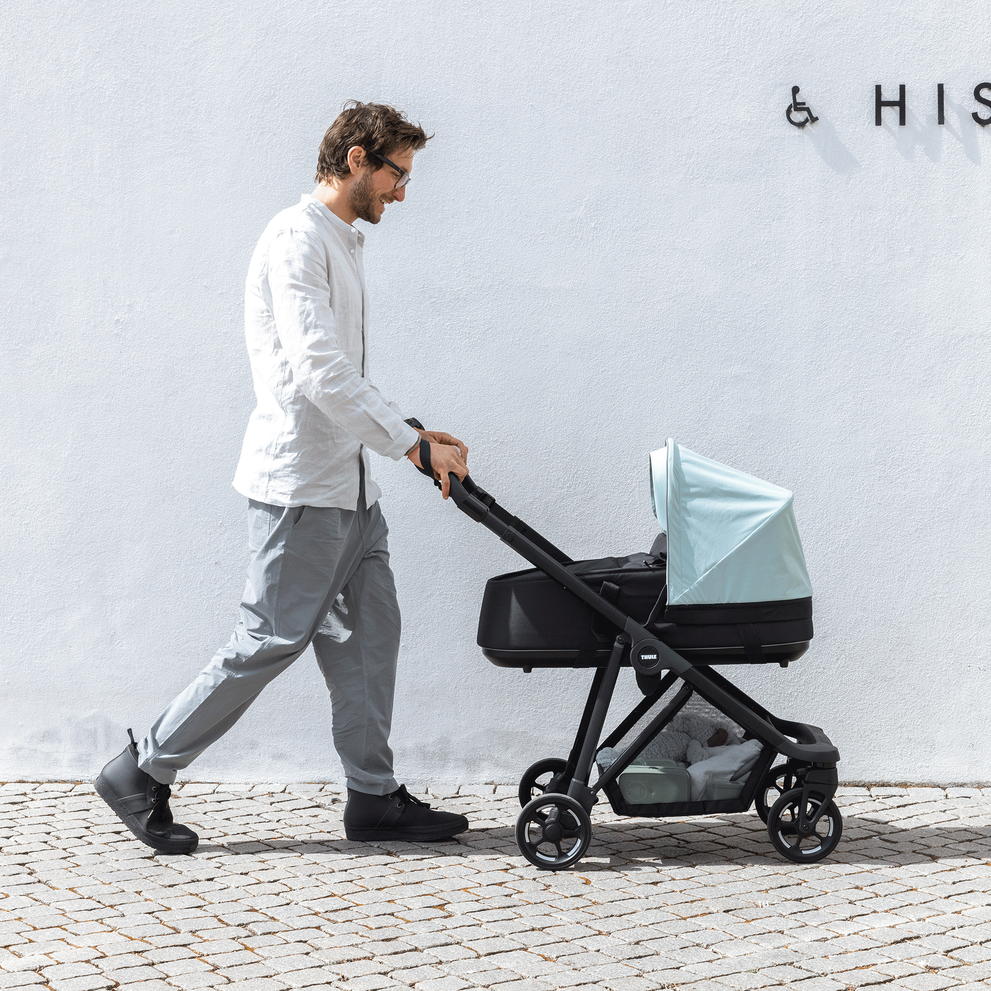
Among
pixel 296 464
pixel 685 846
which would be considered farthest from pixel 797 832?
pixel 296 464

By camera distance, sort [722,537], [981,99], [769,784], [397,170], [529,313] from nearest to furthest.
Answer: [722,537] < [397,170] < [769,784] < [981,99] < [529,313]

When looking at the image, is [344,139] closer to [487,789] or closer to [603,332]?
[603,332]

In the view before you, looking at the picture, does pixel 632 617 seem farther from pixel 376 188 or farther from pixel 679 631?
pixel 376 188

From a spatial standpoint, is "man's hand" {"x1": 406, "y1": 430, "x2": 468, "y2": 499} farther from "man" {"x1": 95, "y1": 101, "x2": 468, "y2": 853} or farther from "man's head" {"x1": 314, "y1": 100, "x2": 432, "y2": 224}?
"man's head" {"x1": 314, "y1": 100, "x2": 432, "y2": 224}

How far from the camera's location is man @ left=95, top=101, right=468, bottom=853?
375cm

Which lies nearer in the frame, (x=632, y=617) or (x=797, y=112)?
(x=632, y=617)

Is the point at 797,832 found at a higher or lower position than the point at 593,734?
lower

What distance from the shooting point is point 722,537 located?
3611 millimetres

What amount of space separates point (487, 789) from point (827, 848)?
135cm

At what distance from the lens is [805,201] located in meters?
4.50

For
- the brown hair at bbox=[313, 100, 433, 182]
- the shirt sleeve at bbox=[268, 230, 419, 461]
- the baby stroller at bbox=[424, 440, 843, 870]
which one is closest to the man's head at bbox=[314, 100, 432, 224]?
the brown hair at bbox=[313, 100, 433, 182]

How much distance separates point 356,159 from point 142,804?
2034 mm

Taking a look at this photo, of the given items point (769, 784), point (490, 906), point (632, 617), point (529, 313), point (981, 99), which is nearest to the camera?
point (490, 906)

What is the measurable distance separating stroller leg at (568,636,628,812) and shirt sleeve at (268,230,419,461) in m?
0.86
